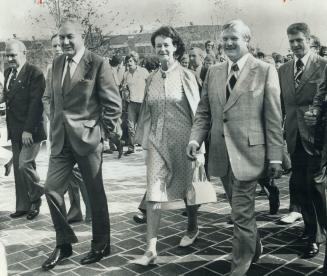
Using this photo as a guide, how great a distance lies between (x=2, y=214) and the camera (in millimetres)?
6465

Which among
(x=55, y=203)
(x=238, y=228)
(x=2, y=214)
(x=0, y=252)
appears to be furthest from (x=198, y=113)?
(x=2, y=214)

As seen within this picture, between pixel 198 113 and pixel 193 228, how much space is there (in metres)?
1.30

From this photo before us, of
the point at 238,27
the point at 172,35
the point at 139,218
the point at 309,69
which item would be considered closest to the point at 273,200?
the point at 139,218

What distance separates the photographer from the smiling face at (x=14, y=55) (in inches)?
243

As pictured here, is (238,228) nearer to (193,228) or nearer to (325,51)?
(193,228)

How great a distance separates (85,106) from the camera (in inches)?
184

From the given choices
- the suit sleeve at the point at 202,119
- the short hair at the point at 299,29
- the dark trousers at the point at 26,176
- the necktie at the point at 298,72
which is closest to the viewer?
the suit sleeve at the point at 202,119

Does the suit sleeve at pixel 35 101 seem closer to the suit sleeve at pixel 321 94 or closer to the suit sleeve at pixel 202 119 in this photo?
the suit sleeve at pixel 202 119

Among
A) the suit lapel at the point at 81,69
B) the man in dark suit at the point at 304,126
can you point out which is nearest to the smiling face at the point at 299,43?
the man in dark suit at the point at 304,126

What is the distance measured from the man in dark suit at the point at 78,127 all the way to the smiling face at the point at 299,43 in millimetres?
1915

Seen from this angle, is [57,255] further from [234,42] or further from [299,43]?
[299,43]

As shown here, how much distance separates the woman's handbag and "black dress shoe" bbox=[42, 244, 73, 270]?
1.27 metres

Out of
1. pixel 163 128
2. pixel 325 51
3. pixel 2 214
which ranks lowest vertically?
pixel 2 214

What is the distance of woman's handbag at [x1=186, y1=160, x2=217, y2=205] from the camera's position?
16.0 feet
